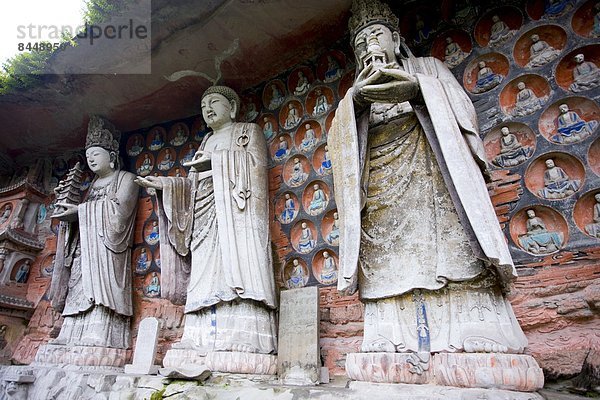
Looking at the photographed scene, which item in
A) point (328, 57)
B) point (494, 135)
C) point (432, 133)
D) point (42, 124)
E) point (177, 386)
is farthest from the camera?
point (42, 124)

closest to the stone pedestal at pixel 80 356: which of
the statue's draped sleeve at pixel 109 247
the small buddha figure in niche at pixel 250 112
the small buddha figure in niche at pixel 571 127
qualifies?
the statue's draped sleeve at pixel 109 247

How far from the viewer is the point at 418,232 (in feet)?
8.09

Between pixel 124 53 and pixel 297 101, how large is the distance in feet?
6.75

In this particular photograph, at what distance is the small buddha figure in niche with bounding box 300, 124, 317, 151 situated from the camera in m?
4.27

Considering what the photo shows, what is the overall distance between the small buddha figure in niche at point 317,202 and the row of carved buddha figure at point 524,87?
5.30 ft

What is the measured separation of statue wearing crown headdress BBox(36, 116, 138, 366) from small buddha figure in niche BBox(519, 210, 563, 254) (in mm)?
4015

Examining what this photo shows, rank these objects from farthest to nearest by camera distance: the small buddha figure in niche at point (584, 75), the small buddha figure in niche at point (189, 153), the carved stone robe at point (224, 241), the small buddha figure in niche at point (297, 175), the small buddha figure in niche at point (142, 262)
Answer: the small buddha figure in niche at point (189, 153) → the small buddha figure in niche at point (142, 262) → the small buddha figure in niche at point (297, 175) → the carved stone robe at point (224, 241) → the small buddha figure in niche at point (584, 75)

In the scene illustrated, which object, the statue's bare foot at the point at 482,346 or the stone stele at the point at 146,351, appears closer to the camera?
the statue's bare foot at the point at 482,346

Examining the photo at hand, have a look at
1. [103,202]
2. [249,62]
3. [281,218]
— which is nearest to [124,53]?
[249,62]

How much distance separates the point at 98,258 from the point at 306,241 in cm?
242

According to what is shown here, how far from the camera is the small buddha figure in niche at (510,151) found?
307cm

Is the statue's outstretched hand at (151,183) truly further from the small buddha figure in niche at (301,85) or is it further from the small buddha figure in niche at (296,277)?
the small buddha figure in niche at (301,85)

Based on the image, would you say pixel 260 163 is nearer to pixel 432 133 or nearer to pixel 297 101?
pixel 297 101

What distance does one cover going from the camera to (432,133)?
8.34 ft
